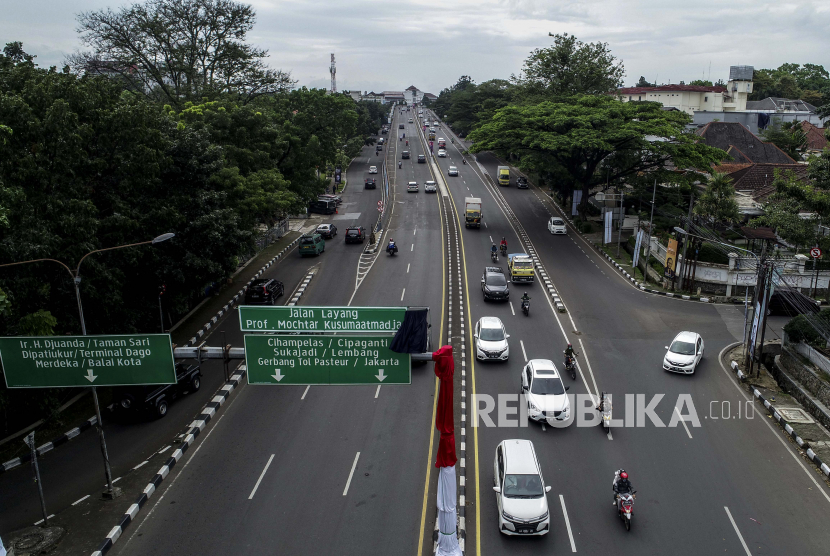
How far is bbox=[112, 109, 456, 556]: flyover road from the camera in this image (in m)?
15.7

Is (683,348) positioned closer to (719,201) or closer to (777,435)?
(777,435)

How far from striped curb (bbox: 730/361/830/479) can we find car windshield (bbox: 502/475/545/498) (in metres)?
10.3

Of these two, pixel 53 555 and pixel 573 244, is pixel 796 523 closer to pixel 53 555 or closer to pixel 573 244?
pixel 53 555

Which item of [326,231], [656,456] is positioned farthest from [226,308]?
[656,456]

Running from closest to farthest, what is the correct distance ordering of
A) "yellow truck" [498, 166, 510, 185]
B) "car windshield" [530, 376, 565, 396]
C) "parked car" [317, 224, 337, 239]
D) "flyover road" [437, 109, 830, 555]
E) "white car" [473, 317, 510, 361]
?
"flyover road" [437, 109, 830, 555] < "car windshield" [530, 376, 565, 396] < "white car" [473, 317, 510, 361] < "parked car" [317, 224, 337, 239] < "yellow truck" [498, 166, 510, 185]

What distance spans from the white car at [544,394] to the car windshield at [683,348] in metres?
6.58

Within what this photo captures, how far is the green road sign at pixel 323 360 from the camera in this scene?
14.6 metres

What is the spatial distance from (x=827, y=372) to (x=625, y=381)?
819 centimetres

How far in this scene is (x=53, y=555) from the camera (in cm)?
1509

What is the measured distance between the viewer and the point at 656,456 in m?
19.9

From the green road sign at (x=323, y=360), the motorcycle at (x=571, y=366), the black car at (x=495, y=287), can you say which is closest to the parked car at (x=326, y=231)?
the black car at (x=495, y=287)

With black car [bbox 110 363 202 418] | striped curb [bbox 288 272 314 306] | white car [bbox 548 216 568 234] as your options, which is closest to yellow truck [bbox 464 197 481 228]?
white car [bbox 548 216 568 234]

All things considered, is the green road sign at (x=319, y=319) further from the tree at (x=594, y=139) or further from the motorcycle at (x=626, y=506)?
the tree at (x=594, y=139)

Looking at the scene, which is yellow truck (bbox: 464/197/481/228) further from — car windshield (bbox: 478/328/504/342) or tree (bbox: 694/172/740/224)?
car windshield (bbox: 478/328/504/342)
